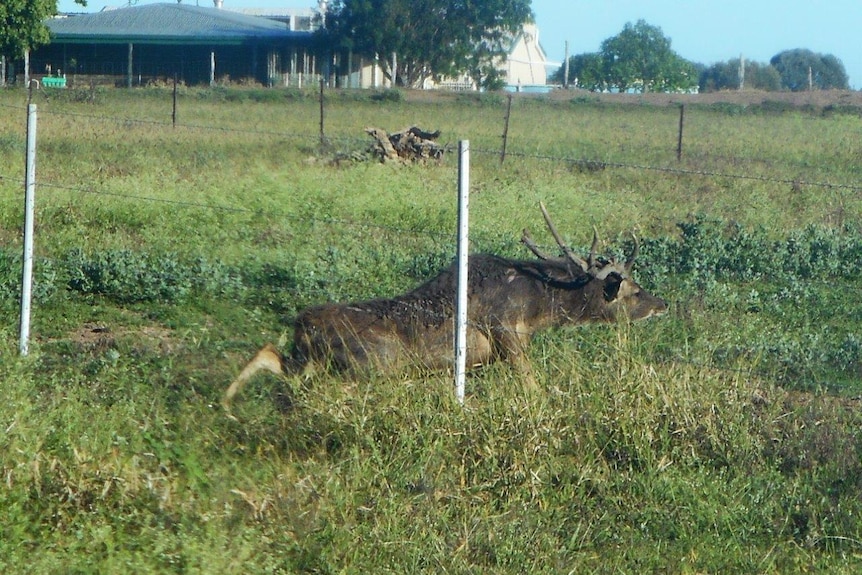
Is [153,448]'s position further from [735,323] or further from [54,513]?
[735,323]

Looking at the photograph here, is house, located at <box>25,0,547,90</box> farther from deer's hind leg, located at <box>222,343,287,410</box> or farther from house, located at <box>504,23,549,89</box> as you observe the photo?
deer's hind leg, located at <box>222,343,287,410</box>

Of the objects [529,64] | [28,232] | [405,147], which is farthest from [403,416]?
[529,64]

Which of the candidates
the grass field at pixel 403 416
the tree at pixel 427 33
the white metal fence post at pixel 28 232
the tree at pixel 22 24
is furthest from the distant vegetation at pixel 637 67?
the white metal fence post at pixel 28 232

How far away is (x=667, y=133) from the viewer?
81.7ft

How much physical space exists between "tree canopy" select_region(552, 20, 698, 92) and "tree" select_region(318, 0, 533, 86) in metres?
11.6

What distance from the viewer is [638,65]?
59.6 metres

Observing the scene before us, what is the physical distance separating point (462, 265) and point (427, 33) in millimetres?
42091

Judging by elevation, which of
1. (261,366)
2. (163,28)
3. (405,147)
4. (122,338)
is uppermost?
(163,28)

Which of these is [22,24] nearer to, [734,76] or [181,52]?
[181,52]

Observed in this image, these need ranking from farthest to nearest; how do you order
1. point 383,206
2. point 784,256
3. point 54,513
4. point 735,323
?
point 383,206
point 784,256
point 735,323
point 54,513

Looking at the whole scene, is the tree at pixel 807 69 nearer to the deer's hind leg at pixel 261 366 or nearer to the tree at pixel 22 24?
the tree at pixel 22 24

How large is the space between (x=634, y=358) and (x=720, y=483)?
83 cm

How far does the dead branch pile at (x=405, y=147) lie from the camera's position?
16.1 m

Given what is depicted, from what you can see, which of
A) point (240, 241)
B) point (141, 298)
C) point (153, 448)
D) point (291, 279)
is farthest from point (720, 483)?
point (240, 241)
